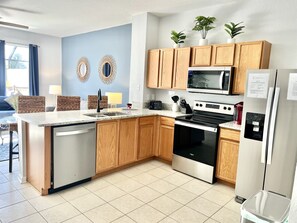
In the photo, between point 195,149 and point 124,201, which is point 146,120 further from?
point 124,201

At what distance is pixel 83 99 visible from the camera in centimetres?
664

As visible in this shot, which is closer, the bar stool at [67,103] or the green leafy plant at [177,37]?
the green leafy plant at [177,37]

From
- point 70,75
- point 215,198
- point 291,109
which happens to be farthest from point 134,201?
point 70,75

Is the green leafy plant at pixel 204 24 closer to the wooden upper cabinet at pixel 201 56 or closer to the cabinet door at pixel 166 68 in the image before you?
the wooden upper cabinet at pixel 201 56

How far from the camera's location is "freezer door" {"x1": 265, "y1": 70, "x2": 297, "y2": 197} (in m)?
2.31

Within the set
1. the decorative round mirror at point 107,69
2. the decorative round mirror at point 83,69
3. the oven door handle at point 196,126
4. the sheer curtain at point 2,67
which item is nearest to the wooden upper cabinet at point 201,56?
the oven door handle at point 196,126

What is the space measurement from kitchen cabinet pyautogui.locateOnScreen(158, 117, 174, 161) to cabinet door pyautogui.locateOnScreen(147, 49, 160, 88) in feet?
2.72

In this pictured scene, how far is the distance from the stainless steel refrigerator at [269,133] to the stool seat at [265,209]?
80cm

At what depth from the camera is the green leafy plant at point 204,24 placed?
3.57m

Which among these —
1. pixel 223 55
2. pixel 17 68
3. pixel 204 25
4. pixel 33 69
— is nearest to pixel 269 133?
pixel 223 55

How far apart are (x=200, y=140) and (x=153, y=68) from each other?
5.88 feet

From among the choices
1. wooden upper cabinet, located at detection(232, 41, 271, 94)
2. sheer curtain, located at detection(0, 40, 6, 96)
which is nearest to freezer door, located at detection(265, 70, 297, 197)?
wooden upper cabinet, located at detection(232, 41, 271, 94)

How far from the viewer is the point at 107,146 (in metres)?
3.26

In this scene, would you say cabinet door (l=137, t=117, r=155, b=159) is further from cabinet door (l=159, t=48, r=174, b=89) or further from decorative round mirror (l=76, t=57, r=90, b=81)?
decorative round mirror (l=76, t=57, r=90, b=81)
